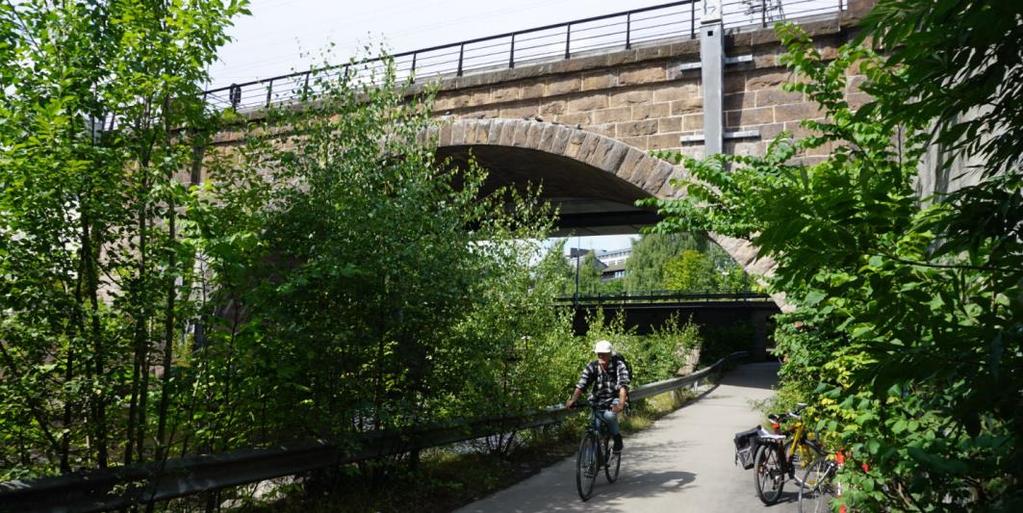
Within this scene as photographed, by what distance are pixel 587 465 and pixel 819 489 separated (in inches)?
85.0

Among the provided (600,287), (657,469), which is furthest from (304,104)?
(600,287)

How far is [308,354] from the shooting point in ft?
19.6

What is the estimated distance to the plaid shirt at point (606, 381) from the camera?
26.0 ft

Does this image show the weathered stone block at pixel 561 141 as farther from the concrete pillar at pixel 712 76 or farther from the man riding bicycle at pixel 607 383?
the man riding bicycle at pixel 607 383

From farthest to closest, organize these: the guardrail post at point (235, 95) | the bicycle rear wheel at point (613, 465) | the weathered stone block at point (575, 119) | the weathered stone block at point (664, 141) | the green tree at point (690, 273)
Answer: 1. the green tree at point (690, 273)
2. the guardrail post at point (235, 95)
3. the weathered stone block at point (575, 119)
4. the weathered stone block at point (664, 141)
5. the bicycle rear wheel at point (613, 465)

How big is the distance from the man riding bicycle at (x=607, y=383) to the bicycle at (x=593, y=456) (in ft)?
0.24

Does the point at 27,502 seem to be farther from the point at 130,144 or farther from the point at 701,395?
the point at 701,395

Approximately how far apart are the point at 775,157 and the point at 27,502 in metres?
6.20

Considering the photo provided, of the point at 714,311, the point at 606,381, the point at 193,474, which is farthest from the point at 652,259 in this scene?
the point at 193,474

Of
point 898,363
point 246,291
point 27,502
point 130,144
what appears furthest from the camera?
point 246,291

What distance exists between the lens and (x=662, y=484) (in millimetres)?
8070

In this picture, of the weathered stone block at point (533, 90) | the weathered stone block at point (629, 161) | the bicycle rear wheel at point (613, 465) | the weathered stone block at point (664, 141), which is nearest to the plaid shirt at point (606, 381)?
the bicycle rear wheel at point (613, 465)

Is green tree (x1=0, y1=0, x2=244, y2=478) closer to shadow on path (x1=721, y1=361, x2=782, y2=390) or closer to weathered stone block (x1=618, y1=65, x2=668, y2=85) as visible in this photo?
weathered stone block (x1=618, y1=65, x2=668, y2=85)

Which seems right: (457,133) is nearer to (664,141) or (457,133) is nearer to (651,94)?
(651,94)
